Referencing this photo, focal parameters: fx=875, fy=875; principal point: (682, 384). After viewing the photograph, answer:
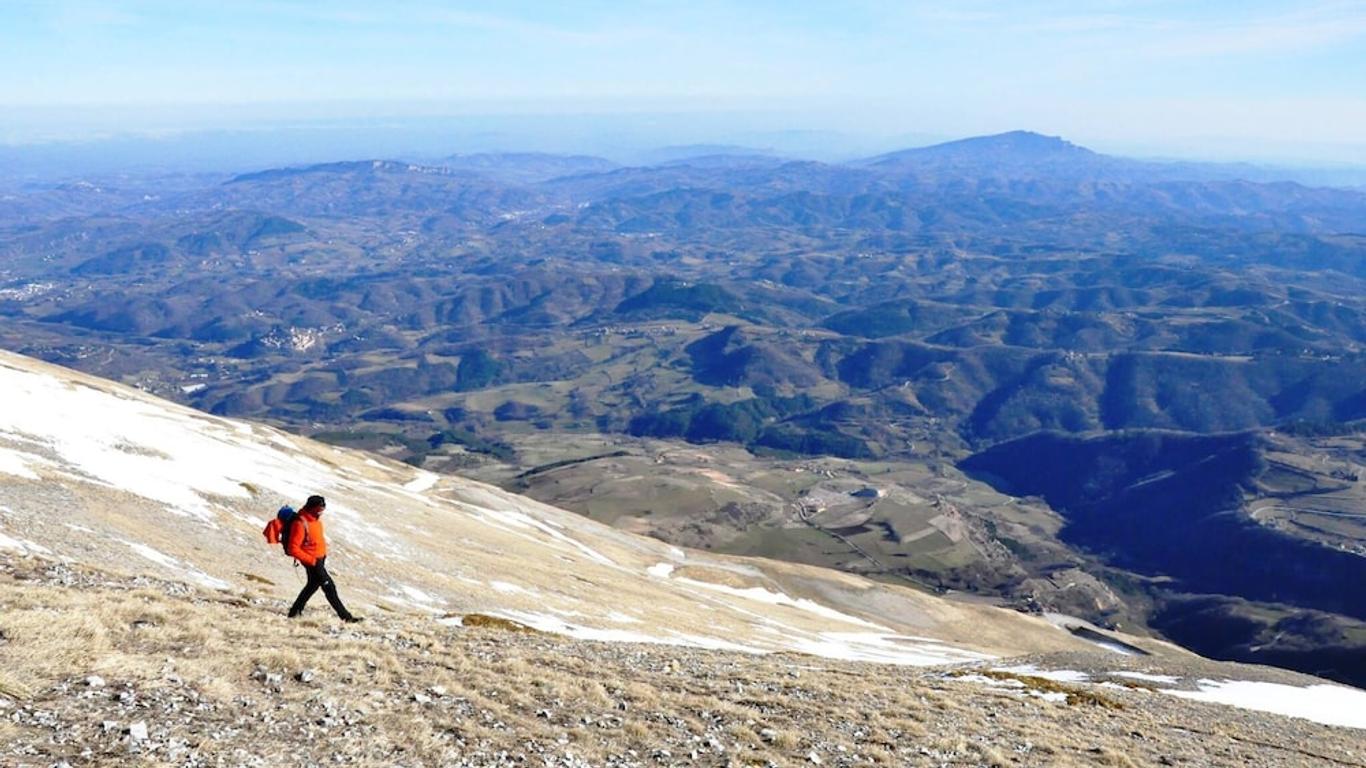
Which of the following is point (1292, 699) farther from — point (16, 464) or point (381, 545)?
point (16, 464)

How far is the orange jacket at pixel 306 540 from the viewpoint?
86.5 ft

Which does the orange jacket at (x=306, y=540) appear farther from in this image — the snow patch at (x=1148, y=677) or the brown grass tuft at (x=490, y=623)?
the snow patch at (x=1148, y=677)

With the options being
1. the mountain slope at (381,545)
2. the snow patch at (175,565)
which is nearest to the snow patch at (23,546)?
the mountain slope at (381,545)

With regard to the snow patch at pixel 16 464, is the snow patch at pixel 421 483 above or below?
below

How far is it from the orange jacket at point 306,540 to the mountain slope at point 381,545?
1485 cm

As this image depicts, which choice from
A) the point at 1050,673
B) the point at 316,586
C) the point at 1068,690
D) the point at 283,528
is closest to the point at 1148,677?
the point at 1050,673

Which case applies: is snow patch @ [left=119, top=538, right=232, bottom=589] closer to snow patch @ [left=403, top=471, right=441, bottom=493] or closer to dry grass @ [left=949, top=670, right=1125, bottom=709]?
dry grass @ [left=949, top=670, right=1125, bottom=709]

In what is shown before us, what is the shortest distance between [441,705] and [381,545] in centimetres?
4613

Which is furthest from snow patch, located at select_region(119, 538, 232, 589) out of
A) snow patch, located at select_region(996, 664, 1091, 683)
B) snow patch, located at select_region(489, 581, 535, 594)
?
snow patch, located at select_region(996, 664, 1091, 683)

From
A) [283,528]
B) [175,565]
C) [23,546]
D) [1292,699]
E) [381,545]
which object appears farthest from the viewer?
[381,545]

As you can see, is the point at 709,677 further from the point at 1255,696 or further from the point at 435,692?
the point at 1255,696

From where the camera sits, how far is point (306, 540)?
87.2ft

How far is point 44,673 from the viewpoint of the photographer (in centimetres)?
1858

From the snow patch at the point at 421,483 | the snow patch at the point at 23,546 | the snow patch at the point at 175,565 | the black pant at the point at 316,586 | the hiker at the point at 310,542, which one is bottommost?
the snow patch at the point at 421,483
